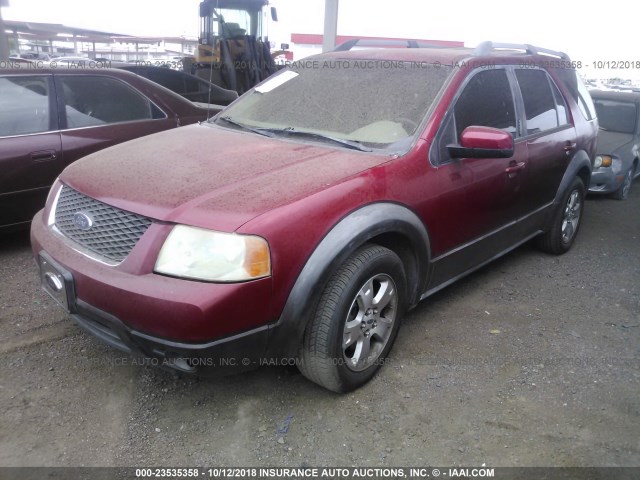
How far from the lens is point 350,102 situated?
10.9 feet

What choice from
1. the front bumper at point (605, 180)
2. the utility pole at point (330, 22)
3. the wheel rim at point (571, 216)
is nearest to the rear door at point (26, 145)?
the wheel rim at point (571, 216)

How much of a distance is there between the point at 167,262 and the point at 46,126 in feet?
9.05

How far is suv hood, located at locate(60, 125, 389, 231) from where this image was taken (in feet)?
7.54

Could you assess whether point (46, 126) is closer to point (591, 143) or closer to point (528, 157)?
point (528, 157)

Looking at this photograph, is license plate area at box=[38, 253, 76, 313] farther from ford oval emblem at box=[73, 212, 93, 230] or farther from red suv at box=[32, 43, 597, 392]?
ford oval emblem at box=[73, 212, 93, 230]

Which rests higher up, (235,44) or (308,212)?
(235,44)

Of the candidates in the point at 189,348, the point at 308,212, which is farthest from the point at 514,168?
the point at 189,348

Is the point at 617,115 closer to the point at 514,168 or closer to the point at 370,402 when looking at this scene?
the point at 514,168

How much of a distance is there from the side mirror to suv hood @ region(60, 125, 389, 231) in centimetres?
52

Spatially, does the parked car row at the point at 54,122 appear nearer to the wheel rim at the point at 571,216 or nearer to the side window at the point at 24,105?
the side window at the point at 24,105

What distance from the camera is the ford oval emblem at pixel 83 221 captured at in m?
2.51

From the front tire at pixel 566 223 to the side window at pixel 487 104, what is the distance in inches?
47.9

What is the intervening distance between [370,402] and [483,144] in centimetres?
150

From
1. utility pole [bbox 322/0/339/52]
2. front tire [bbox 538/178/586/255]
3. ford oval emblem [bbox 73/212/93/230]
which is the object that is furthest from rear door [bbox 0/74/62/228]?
utility pole [bbox 322/0/339/52]
